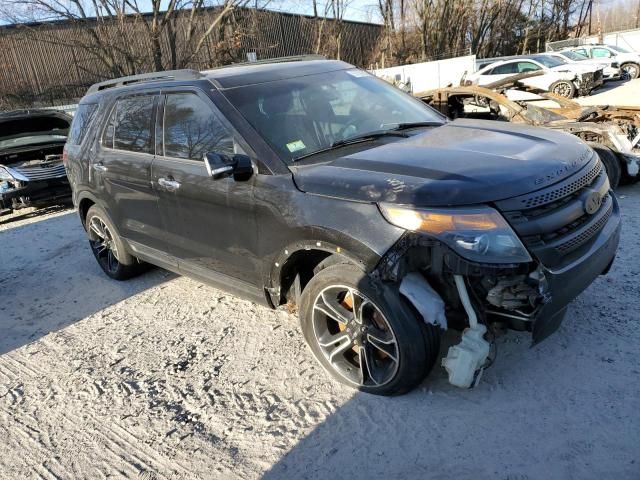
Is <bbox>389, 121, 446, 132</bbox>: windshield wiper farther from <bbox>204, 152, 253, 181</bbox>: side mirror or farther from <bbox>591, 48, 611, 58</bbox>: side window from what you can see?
<bbox>591, 48, 611, 58</bbox>: side window

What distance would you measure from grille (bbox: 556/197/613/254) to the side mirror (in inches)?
73.2

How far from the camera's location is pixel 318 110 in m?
3.75

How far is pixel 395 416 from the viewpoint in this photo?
9.74ft

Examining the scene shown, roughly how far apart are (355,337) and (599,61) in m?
24.2

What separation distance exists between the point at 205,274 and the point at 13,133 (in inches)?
329

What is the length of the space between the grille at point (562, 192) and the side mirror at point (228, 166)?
165 centimetres

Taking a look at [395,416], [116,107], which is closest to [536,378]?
[395,416]

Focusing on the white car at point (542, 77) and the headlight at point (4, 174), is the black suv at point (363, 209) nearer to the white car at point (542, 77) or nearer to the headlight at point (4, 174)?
the headlight at point (4, 174)

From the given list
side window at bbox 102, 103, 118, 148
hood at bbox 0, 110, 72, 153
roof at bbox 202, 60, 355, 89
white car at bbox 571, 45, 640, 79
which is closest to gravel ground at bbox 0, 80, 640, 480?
side window at bbox 102, 103, 118, 148

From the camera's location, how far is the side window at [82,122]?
5250 millimetres

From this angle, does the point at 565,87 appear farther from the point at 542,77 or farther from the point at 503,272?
the point at 503,272

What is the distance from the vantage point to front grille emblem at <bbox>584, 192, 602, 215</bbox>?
116 inches

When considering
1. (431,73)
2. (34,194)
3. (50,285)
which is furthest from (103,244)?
(431,73)

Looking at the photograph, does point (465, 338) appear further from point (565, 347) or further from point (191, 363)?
point (191, 363)
